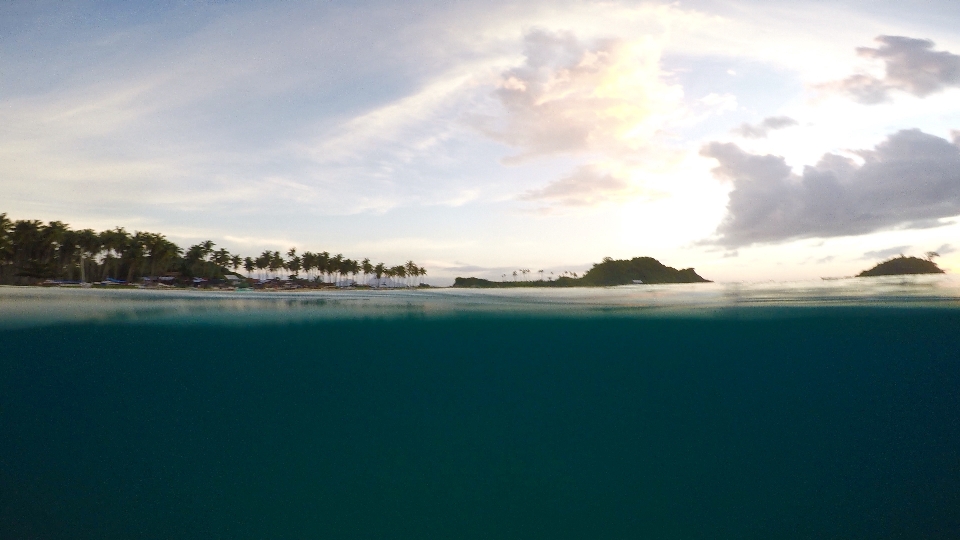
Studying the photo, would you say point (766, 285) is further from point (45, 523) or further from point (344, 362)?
point (45, 523)

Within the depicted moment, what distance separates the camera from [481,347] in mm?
20078

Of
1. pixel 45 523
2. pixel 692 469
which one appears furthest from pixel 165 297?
pixel 692 469

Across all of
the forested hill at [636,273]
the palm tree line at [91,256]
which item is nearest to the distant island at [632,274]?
the forested hill at [636,273]

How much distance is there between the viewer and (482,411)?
24.9 metres

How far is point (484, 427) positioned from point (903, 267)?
20.0 m

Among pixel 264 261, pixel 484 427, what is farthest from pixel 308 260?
pixel 484 427

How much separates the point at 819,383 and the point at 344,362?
23532mm

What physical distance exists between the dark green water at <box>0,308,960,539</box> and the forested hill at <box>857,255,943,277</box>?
1407mm

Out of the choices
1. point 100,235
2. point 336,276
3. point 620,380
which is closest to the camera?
point 620,380

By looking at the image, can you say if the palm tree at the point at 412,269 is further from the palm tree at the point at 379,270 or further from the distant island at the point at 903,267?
the distant island at the point at 903,267

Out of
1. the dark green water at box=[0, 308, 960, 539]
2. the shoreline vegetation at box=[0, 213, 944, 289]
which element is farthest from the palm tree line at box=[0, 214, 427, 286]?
the dark green water at box=[0, 308, 960, 539]

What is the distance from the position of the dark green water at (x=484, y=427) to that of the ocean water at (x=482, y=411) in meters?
0.13

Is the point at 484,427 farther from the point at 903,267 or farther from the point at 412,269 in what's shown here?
the point at 412,269

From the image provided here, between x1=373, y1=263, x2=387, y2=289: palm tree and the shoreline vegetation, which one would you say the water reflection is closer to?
the shoreline vegetation
